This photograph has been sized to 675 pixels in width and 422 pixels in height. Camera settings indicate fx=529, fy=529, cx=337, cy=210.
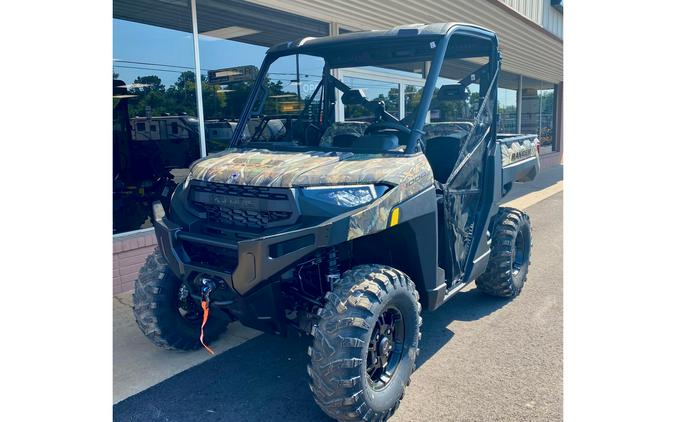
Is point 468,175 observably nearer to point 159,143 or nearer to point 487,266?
point 487,266

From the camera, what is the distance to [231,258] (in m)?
3.15

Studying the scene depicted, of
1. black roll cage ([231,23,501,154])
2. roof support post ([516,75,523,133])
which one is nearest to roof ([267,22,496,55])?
black roll cage ([231,23,501,154])

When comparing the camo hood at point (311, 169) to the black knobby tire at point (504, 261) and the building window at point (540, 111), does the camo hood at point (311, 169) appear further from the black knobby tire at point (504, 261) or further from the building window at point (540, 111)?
the building window at point (540, 111)

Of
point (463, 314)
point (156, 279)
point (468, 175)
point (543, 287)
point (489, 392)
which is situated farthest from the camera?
point (543, 287)

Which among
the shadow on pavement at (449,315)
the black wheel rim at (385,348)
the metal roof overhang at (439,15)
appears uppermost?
the metal roof overhang at (439,15)

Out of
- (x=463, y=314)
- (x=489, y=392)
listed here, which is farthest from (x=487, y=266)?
(x=489, y=392)

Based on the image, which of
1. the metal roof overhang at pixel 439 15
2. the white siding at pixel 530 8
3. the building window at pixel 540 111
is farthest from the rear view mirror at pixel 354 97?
the building window at pixel 540 111

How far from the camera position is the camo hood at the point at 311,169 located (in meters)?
3.05

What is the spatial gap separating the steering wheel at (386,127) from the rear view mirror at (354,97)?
36 cm

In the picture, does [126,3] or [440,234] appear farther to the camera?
[126,3]

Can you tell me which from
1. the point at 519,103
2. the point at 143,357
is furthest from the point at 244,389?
the point at 519,103

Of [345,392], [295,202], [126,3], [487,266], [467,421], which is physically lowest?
[467,421]

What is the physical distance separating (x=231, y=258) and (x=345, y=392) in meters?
1.02

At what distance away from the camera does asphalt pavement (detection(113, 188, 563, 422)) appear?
3197 mm
